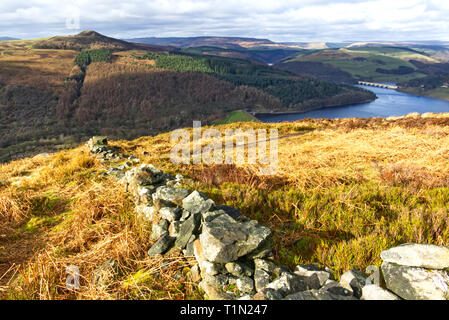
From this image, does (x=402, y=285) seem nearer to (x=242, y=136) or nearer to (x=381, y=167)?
(x=381, y=167)

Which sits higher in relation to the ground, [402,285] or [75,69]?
[75,69]

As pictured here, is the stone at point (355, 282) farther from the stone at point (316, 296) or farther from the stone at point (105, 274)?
the stone at point (105, 274)

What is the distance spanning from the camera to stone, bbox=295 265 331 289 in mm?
2791

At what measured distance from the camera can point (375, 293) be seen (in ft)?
7.77

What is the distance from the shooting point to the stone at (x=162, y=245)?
3.55 m

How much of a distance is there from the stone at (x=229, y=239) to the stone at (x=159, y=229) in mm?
897

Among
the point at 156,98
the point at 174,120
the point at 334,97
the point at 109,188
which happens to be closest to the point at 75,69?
the point at 156,98

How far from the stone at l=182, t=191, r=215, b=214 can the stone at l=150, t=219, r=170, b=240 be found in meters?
0.42

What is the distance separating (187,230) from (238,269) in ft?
3.44

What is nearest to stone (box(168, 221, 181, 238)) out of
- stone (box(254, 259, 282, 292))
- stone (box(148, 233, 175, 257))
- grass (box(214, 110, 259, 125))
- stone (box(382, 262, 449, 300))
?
stone (box(148, 233, 175, 257))

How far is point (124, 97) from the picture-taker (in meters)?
133

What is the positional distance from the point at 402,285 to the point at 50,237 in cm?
528

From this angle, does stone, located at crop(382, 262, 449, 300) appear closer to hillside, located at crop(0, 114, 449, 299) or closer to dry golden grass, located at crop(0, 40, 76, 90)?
hillside, located at crop(0, 114, 449, 299)

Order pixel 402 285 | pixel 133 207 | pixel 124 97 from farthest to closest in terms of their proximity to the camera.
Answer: pixel 124 97
pixel 133 207
pixel 402 285
